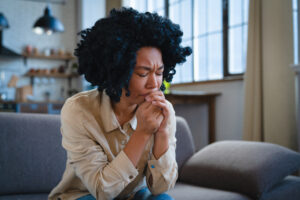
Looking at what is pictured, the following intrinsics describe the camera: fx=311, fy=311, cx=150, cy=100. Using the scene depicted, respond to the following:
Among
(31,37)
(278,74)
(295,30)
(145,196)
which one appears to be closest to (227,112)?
(278,74)

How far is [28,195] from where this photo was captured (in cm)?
146

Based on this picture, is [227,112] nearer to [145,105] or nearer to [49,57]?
[145,105]

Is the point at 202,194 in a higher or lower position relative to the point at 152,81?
lower

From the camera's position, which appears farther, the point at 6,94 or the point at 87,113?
the point at 6,94

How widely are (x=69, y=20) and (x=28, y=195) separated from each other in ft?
19.2

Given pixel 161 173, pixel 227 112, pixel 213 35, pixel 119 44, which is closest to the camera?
pixel 119 44

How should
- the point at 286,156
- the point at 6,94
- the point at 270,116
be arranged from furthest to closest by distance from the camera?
the point at 6,94 → the point at 270,116 → the point at 286,156

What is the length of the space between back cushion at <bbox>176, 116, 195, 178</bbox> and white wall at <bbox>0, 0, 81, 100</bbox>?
195 inches

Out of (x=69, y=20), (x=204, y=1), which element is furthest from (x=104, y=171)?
(x=69, y=20)

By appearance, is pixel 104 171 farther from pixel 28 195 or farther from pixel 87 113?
pixel 28 195

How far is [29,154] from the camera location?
1480mm

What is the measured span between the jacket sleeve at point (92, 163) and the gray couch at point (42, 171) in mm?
570

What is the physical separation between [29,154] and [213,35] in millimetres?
3033

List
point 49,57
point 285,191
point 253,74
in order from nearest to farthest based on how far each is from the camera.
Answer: point 285,191
point 253,74
point 49,57
